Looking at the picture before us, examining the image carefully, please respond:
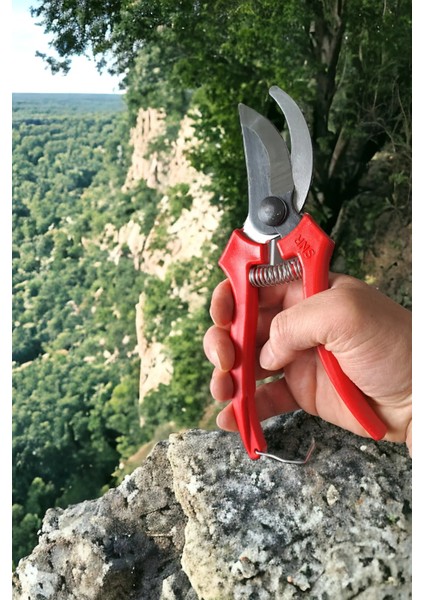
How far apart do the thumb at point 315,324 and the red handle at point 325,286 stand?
16 mm

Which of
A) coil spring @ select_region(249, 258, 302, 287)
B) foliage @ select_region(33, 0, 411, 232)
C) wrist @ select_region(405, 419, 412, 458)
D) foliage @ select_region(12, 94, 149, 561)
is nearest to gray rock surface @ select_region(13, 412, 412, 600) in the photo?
wrist @ select_region(405, 419, 412, 458)

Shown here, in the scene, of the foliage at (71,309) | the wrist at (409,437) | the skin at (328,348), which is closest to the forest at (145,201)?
the foliage at (71,309)

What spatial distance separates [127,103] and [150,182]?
117 millimetres

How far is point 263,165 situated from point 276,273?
0.37 ft

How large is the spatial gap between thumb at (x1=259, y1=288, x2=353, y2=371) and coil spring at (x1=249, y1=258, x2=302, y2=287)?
0.04 metres

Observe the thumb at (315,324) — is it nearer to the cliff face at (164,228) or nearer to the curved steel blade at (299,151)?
the curved steel blade at (299,151)

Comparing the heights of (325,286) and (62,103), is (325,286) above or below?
below

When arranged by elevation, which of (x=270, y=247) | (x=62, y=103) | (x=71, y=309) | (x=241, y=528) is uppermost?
(x=62, y=103)

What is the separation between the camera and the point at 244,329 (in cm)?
72

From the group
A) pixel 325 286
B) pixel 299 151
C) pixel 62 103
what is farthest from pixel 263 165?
pixel 62 103

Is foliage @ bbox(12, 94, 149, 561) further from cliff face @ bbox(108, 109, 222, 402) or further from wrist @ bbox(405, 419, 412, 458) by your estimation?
wrist @ bbox(405, 419, 412, 458)

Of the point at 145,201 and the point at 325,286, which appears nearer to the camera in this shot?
the point at 325,286

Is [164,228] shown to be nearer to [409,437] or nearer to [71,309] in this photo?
[71,309]

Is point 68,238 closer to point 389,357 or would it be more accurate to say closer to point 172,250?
point 172,250
